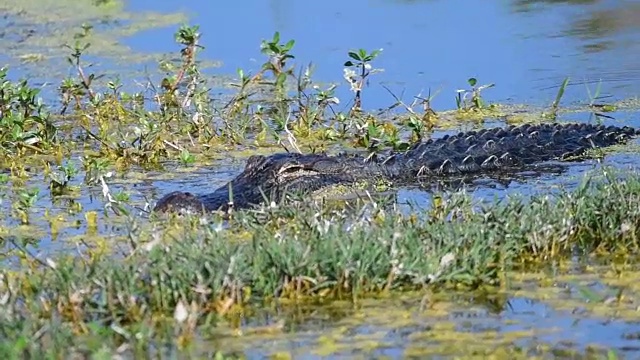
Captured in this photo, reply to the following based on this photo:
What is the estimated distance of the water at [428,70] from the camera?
3.64 metres

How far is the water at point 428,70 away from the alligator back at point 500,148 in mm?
216

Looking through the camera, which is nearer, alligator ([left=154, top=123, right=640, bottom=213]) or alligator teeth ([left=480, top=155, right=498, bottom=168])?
alligator ([left=154, top=123, right=640, bottom=213])

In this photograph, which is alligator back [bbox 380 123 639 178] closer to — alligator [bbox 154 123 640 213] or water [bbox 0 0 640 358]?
alligator [bbox 154 123 640 213]

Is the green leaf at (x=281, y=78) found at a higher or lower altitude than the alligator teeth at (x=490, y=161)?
higher

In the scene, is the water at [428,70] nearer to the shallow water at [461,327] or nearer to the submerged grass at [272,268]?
the shallow water at [461,327]

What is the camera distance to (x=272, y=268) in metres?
3.99

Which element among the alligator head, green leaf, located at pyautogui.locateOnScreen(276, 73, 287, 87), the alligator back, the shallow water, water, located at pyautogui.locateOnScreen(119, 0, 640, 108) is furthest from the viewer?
water, located at pyautogui.locateOnScreen(119, 0, 640, 108)

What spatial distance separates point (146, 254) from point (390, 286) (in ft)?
2.73

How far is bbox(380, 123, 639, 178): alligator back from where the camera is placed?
6.76m

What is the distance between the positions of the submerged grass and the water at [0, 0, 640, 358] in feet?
0.50

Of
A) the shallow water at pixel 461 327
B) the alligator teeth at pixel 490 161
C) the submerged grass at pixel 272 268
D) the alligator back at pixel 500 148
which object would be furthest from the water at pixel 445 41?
the shallow water at pixel 461 327

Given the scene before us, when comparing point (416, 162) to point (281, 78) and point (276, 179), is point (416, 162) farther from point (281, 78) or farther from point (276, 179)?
point (281, 78)

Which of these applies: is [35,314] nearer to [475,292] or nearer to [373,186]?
[475,292]

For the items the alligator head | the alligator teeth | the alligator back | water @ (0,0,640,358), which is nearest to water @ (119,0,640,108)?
water @ (0,0,640,358)
